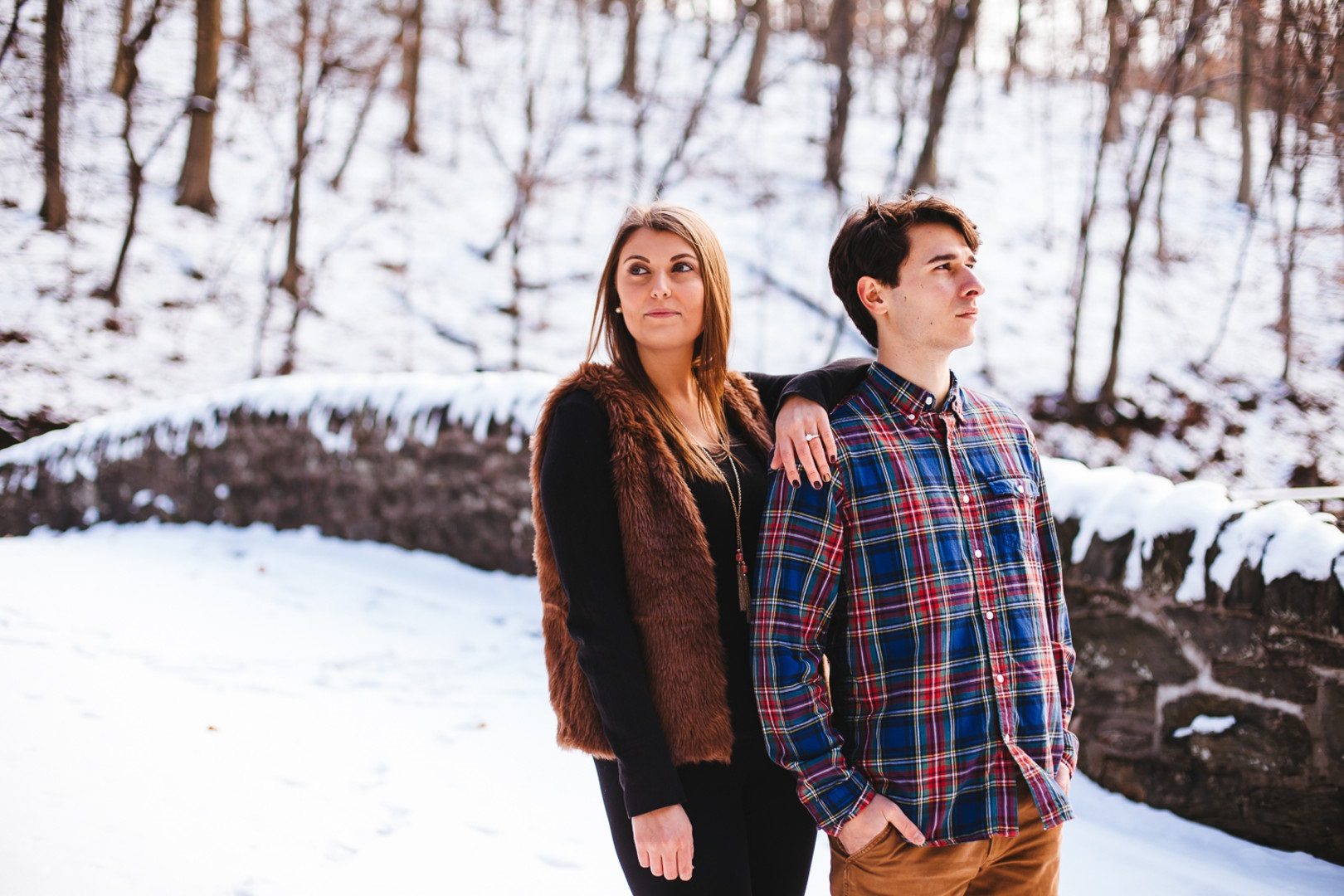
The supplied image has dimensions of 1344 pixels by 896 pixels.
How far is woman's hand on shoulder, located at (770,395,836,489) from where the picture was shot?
1790 mm

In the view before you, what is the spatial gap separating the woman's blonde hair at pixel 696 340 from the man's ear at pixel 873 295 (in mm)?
300

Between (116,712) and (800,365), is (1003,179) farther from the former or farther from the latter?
(116,712)

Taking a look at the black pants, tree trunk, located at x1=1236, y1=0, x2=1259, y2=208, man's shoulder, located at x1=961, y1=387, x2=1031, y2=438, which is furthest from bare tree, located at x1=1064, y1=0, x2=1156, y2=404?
the black pants

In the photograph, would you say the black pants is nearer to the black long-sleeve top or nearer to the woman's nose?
the black long-sleeve top

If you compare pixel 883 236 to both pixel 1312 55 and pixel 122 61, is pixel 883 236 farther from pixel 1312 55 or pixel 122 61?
pixel 122 61

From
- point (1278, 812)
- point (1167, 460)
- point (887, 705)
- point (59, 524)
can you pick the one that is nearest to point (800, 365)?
point (1167, 460)

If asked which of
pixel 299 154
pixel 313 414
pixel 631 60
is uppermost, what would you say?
pixel 631 60

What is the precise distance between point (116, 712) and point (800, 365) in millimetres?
9732

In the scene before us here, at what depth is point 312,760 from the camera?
3598 millimetres

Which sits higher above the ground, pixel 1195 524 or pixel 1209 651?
pixel 1195 524

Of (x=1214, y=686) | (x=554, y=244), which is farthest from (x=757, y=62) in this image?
(x=1214, y=686)

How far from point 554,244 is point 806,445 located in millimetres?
14270

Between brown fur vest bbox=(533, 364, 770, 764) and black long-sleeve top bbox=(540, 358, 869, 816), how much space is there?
0.03 m

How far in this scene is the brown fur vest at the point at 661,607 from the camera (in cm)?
176
